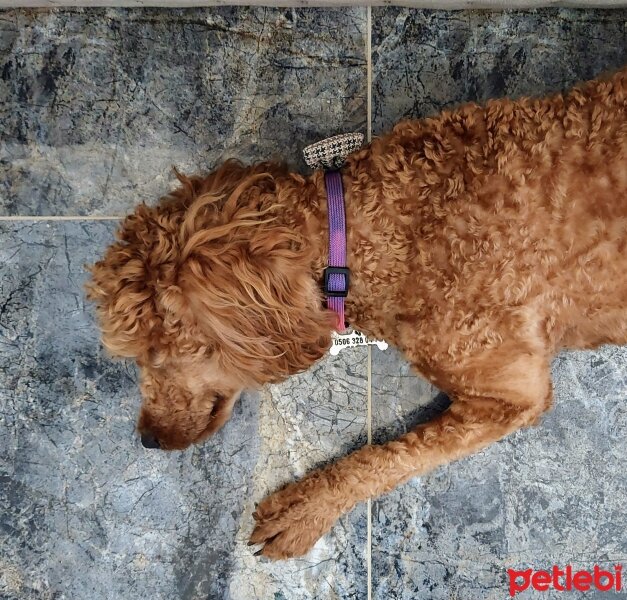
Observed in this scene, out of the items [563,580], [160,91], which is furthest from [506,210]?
[563,580]

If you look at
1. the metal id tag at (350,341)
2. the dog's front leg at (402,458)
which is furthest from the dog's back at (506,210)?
the metal id tag at (350,341)

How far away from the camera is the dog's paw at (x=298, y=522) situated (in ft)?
4.79

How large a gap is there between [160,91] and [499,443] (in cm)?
130

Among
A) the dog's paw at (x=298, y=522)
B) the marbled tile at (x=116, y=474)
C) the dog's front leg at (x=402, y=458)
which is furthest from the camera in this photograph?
the marbled tile at (x=116, y=474)

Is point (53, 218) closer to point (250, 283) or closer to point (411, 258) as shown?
point (250, 283)

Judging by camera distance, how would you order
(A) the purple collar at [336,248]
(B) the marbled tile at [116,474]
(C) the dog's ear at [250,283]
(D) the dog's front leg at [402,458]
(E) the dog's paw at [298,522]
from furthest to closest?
1. (B) the marbled tile at [116,474]
2. (E) the dog's paw at [298,522]
3. (D) the dog's front leg at [402,458]
4. (A) the purple collar at [336,248]
5. (C) the dog's ear at [250,283]

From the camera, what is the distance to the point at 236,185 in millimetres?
1139

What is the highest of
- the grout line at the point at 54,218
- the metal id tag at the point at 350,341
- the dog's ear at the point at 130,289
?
the grout line at the point at 54,218

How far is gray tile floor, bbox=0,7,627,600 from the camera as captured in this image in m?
1.55

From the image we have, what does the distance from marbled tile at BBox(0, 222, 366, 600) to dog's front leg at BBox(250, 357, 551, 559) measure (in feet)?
0.32

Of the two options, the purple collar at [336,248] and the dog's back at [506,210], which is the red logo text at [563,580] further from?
the purple collar at [336,248]

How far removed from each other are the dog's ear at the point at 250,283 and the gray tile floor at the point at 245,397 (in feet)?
1.46

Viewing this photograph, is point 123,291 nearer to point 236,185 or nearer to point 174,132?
point 236,185

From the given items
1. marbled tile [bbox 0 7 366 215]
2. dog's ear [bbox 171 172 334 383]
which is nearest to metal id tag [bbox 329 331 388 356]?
dog's ear [bbox 171 172 334 383]
